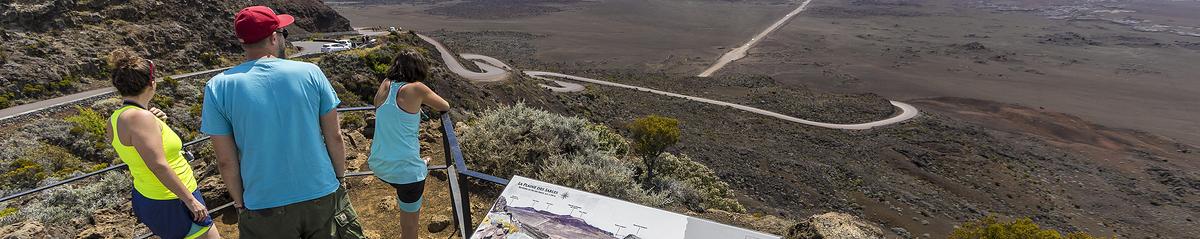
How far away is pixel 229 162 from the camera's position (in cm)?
265

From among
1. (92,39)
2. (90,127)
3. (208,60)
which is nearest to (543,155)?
(90,127)

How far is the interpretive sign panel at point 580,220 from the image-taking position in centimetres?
295

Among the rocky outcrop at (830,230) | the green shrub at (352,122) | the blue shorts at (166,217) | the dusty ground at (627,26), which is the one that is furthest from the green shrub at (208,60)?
the dusty ground at (627,26)

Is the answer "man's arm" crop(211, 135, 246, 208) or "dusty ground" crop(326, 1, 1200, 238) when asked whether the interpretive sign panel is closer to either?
"man's arm" crop(211, 135, 246, 208)

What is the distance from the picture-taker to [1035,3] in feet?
340

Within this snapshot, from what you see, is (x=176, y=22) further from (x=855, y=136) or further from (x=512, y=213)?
(x=855, y=136)

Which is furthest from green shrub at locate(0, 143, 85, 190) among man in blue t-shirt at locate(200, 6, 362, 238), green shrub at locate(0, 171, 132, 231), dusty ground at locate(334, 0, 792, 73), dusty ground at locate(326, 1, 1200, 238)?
dusty ground at locate(334, 0, 792, 73)

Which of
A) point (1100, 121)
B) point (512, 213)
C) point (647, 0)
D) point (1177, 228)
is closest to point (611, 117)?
point (1177, 228)

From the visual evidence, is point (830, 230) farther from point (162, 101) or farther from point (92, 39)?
point (92, 39)

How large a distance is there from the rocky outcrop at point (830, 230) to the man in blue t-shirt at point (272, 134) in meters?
4.55

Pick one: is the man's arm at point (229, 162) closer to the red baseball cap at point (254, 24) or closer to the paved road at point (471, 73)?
the red baseball cap at point (254, 24)

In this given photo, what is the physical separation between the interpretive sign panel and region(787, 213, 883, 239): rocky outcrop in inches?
114

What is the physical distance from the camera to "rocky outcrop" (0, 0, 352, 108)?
15.1 m

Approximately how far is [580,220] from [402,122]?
156 centimetres
